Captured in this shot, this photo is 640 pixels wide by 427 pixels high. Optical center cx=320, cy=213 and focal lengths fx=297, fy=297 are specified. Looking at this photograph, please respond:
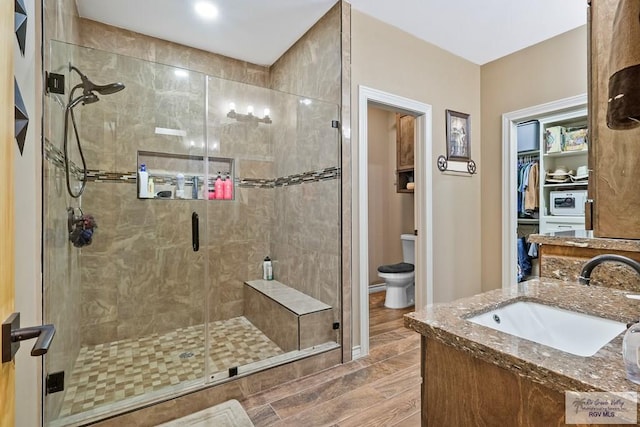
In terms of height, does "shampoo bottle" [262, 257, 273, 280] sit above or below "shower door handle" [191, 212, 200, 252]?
below

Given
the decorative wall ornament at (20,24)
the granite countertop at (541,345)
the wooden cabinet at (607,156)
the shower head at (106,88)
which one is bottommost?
the granite countertop at (541,345)

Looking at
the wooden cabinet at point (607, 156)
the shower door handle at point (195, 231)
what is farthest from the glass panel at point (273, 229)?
the wooden cabinet at point (607, 156)

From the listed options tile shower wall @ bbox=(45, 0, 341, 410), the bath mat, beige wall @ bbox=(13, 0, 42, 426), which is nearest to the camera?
beige wall @ bbox=(13, 0, 42, 426)

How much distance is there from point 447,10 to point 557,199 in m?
2.61

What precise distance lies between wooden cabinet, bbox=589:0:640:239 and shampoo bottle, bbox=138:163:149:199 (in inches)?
118

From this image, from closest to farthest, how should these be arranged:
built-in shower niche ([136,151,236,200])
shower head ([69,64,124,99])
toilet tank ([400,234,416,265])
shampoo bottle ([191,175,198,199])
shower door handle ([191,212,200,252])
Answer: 1. shower head ([69,64,124,99])
2. shower door handle ([191,212,200,252])
3. built-in shower niche ([136,151,236,200])
4. shampoo bottle ([191,175,198,199])
5. toilet tank ([400,234,416,265])

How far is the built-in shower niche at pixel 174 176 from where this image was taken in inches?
106

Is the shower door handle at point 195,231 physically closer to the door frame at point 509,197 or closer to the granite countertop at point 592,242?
the granite countertop at point 592,242

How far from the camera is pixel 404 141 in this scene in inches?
161

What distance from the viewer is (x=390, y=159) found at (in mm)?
4480

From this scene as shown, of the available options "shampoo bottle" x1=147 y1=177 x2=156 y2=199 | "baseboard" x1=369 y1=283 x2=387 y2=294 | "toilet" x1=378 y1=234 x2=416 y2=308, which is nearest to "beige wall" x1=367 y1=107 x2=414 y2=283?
"baseboard" x1=369 y1=283 x2=387 y2=294

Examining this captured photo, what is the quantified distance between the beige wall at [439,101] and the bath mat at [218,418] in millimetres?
1019

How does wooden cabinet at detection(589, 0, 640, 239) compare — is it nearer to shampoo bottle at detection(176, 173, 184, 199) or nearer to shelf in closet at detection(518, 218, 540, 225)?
shampoo bottle at detection(176, 173, 184, 199)

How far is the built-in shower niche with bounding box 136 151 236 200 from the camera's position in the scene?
2.70 meters
